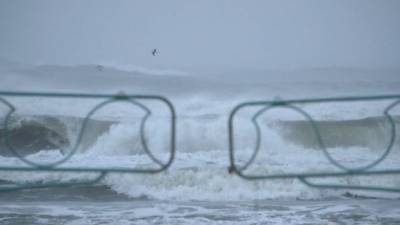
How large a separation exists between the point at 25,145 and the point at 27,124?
1.22 m

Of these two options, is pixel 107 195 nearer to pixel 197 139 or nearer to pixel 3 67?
pixel 197 139

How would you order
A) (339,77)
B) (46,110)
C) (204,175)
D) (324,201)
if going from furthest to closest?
(339,77)
(46,110)
(204,175)
(324,201)

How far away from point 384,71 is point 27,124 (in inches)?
461

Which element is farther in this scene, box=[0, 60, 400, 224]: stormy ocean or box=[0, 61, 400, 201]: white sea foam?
box=[0, 61, 400, 201]: white sea foam

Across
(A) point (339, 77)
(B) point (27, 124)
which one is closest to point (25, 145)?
(B) point (27, 124)

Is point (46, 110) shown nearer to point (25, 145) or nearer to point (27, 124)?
point (27, 124)

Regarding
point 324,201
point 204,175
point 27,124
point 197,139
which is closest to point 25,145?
point 27,124

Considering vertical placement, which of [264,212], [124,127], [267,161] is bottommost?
[264,212]

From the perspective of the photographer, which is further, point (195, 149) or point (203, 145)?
point (203, 145)

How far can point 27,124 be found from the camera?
11859 millimetres

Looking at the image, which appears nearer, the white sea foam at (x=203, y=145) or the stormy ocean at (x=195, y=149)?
the stormy ocean at (x=195, y=149)

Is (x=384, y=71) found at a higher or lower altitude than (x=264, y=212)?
higher

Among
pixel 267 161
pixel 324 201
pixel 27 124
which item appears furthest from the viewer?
pixel 27 124

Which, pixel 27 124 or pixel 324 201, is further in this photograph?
pixel 27 124
